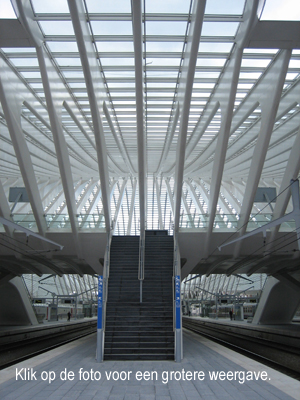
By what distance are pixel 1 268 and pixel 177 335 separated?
16215 mm

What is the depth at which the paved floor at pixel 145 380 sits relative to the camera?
21.2 feet

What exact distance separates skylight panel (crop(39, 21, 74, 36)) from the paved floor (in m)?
11.3

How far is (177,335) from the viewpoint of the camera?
421 inches

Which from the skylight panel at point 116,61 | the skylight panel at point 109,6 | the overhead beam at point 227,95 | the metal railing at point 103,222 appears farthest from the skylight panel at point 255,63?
the metal railing at point 103,222

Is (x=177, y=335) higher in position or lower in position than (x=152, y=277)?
lower

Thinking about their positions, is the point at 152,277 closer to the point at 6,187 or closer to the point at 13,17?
the point at 13,17

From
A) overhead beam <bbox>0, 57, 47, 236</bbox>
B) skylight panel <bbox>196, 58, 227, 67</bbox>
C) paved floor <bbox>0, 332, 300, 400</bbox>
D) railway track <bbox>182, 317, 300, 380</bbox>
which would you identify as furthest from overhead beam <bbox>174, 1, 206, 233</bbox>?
paved floor <bbox>0, 332, 300, 400</bbox>

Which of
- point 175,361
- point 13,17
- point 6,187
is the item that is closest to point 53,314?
point 6,187

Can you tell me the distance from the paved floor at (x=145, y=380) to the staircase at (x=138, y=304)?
110cm

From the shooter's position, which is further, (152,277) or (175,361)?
(152,277)

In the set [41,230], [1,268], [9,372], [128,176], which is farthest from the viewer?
[128,176]

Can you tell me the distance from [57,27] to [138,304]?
1159cm

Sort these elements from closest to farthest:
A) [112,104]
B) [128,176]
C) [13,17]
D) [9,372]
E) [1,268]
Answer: [9,372], [13,17], [112,104], [1,268], [128,176]

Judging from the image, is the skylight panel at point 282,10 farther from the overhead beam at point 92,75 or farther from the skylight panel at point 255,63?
the overhead beam at point 92,75
